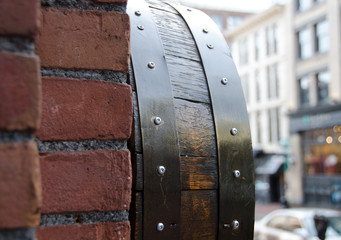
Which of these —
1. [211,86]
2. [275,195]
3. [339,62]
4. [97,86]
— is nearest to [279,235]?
[211,86]

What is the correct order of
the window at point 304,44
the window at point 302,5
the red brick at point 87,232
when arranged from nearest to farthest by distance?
1. the red brick at point 87,232
2. the window at point 304,44
3. the window at point 302,5

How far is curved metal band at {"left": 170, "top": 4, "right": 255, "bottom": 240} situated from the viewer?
1.45 metres

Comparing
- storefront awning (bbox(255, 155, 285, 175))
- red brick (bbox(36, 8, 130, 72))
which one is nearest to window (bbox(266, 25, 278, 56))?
storefront awning (bbox(255, 155, 285, 175))

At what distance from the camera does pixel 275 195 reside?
29953 millimetres

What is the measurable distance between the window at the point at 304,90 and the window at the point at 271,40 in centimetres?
487


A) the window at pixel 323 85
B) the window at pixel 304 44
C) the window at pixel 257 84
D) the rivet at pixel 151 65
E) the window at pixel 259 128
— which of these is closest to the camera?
the rivet at pixel 151 65

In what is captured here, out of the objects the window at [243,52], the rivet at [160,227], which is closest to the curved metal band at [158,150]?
the rivet at [160,227]

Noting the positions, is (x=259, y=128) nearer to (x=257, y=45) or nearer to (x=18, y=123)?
(x=257, y=45)

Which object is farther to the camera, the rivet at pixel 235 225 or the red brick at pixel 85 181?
the rivet at pixel 235 225

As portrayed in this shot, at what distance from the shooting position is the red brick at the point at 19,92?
0.75 metres

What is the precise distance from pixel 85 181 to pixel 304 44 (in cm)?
2680

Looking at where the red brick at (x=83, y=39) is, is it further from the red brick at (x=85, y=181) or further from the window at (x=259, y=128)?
the window at (x=259, y=128)

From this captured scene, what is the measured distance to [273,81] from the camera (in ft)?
102

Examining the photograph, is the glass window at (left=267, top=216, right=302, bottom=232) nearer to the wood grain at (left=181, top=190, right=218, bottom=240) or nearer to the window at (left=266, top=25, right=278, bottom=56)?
the wood grain at (left=181, top=190, right=218, bottom=240)
